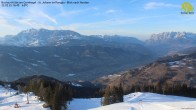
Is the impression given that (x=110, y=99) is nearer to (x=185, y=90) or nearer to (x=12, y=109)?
(x=12, y=109)

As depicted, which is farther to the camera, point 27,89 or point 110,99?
point 27,89

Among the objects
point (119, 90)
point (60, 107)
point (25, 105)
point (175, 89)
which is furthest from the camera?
point (175, 89)

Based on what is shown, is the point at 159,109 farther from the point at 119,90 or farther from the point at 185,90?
the point at 185,90

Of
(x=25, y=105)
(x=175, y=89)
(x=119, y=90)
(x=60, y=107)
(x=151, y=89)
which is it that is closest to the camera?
(x=60, y=107)

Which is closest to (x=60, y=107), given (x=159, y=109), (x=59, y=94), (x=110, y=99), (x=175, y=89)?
(x=59, y=94)

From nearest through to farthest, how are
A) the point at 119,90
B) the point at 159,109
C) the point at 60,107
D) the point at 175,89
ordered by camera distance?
the point at 159,109 < the point at 60,107 < the point at 119,90 < the point at 175,89

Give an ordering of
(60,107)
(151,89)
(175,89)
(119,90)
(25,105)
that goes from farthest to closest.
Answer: (151,89)
(175,89)
(25,105)
(119,90)
(60,107)

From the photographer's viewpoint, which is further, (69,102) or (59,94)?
(69,102)

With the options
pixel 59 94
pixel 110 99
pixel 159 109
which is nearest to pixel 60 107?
pixel 59 94
